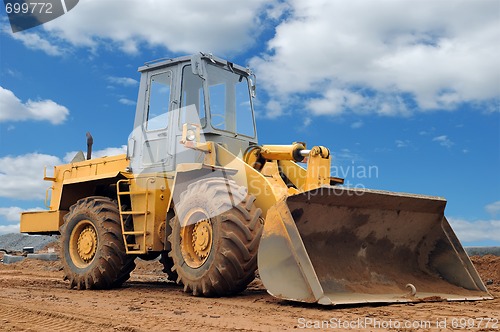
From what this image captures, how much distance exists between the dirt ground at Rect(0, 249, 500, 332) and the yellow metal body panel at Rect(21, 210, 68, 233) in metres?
2.79

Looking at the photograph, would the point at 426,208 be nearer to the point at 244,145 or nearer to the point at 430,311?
the point at 430,311

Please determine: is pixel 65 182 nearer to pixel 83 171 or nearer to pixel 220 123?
pixel 83 171

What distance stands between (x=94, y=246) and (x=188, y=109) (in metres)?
2.89

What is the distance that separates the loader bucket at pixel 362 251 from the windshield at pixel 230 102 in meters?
2.77

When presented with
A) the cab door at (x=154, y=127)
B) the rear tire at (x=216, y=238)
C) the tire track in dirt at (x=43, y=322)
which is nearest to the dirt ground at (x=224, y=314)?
the tire track in dirt at (x=43, y=322)

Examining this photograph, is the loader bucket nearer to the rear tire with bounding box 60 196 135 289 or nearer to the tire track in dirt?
the tire track in dirt

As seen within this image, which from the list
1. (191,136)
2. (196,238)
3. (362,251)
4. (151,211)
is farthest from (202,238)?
(362,251)

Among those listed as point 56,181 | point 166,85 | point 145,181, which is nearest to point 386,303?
point 145,181

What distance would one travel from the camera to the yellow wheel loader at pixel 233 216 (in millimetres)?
6715

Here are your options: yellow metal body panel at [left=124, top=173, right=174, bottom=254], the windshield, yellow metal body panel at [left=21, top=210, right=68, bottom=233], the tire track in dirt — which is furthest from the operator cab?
the tire track in dirt

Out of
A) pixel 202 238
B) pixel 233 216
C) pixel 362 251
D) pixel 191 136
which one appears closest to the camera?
pixel 233 216

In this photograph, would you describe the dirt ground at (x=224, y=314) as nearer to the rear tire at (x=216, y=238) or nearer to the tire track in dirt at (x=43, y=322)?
the tire track in dirt at (x=43, y=322)

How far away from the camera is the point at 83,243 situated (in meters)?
9.85

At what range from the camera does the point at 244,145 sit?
9250mm
